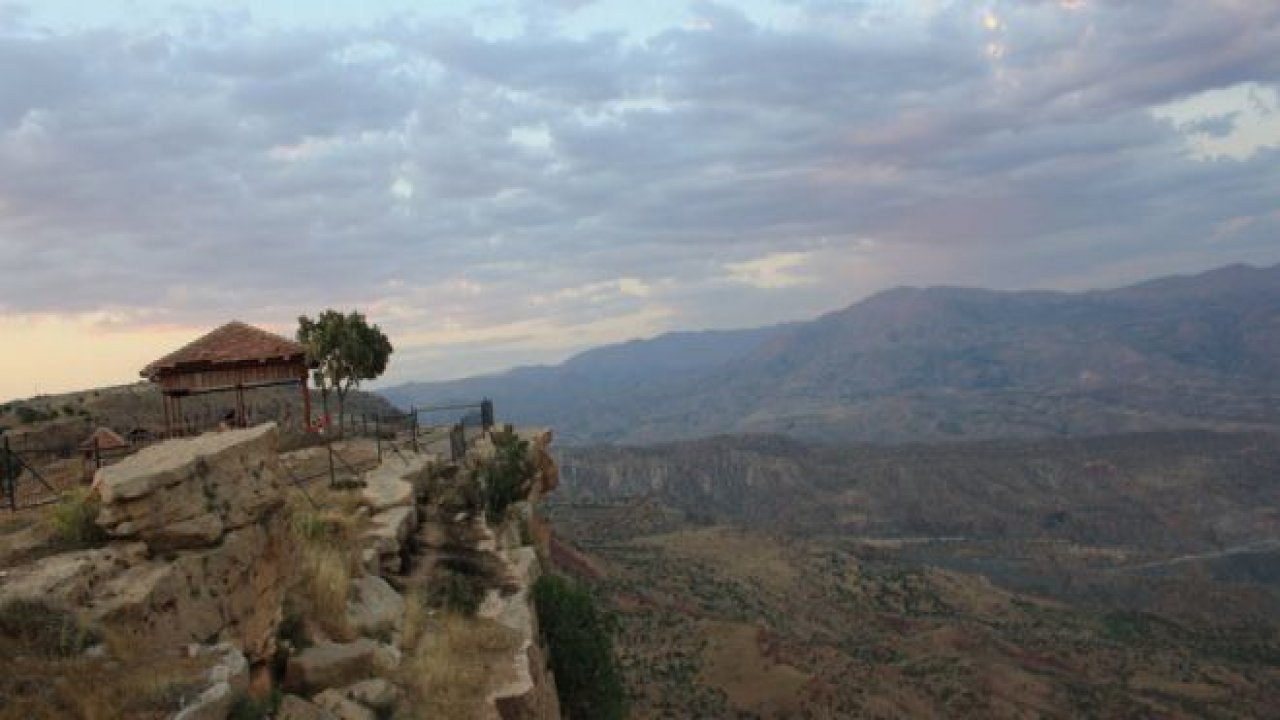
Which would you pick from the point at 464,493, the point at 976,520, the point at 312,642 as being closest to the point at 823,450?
the point at 976,520

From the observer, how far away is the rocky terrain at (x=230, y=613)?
8.38 meters

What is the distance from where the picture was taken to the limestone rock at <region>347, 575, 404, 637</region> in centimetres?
1357

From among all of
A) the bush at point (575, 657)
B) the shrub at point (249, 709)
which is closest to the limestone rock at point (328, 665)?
the shrub at point (249, 709)

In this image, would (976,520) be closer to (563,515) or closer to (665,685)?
(563,515)

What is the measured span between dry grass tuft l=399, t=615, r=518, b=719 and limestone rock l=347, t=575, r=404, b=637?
1.73ft

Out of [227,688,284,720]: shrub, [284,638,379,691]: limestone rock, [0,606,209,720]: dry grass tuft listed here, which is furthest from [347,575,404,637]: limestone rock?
[0,606,209,720]: dry grass tuft

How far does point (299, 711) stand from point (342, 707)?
35.5 inches

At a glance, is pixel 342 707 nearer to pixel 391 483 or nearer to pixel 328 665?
pixel 328 665

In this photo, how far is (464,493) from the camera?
23359 millimetres

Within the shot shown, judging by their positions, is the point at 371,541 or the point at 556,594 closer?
the point at 371,541

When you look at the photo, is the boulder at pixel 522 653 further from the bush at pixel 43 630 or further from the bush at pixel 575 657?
the bush at pixel 43 630

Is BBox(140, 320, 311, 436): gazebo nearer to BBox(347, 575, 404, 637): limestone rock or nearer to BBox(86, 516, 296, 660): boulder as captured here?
BBox(347, 575, 404, 637): limestone rock

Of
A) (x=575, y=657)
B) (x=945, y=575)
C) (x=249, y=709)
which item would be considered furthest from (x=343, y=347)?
(x=945, y=575)

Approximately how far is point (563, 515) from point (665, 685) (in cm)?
5021
